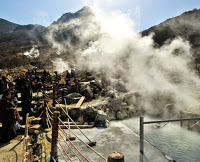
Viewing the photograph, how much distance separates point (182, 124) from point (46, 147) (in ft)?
21.1

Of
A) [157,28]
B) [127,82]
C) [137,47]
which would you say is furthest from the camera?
[157,28]

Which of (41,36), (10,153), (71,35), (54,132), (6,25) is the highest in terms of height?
(6,25)

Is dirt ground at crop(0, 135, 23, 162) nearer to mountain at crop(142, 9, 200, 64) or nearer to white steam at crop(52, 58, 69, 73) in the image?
white steam at crop(52, 58, 69, 73)

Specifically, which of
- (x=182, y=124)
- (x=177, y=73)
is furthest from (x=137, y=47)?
(x=182, y=124)

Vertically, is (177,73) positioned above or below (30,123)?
above

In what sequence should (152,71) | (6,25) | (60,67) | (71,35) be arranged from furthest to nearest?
(6,25), (71,35), (60,67), (152,71)

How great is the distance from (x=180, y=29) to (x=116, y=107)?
63.8 ft

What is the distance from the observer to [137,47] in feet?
58.4

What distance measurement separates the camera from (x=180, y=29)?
72.9 ft

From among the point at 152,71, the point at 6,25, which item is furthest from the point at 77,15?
the point at 152,71

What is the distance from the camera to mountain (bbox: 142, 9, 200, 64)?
19816 millimetres

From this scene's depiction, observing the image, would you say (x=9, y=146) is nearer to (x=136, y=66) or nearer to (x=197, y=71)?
(x=136, y=66)

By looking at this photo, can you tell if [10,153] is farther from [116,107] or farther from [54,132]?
[116,107]

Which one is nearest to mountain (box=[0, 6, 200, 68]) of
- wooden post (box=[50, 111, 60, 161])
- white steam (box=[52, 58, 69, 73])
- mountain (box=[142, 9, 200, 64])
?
mountain (box=[142, 9, 200, 64])
